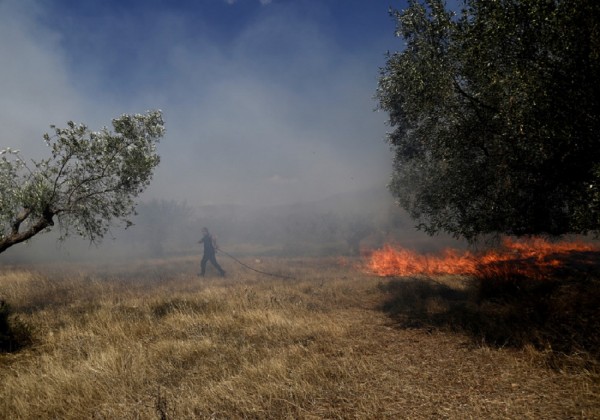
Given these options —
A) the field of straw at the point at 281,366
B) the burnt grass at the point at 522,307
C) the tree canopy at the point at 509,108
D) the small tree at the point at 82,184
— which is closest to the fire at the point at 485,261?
the burnt grass at the point at 522,307

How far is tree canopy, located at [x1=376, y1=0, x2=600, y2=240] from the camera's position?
6.39m

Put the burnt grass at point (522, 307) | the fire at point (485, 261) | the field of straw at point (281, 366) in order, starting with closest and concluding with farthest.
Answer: the field of straw at point (281, 366), the burnt grass at point (522, 307), the fire at point (485, 261)

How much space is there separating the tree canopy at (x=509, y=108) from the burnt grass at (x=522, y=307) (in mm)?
1794

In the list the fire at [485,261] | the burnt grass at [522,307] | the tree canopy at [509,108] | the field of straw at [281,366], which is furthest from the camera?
the fire at [485,261]

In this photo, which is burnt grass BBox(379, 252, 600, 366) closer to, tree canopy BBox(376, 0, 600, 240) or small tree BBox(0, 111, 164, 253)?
tree canopy BBox(376, 0, 600, 240)

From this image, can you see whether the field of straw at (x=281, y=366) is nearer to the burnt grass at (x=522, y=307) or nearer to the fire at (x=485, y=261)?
the burnt grass at (x=522, y=307)

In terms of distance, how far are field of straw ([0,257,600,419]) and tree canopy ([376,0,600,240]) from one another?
10.1 feet

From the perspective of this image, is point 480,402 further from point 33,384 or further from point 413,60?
point 413,60

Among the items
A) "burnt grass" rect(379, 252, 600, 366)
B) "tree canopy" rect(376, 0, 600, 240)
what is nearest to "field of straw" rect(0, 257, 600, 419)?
"burnt grass" rect(379, 252, 600, 366)

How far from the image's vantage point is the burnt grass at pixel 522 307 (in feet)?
22.3

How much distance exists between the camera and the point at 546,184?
8250mm

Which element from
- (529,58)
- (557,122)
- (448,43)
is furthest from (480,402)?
(448,43)

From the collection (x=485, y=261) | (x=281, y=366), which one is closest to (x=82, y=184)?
(x=281, y=366)

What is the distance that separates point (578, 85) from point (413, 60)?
4.34 metres
